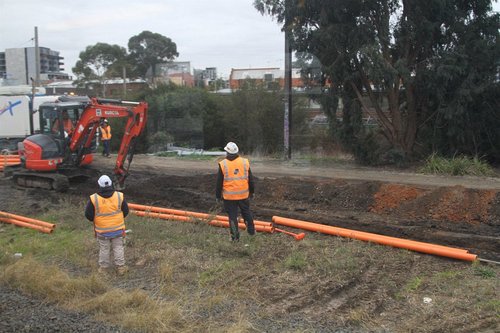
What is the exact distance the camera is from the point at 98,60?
6262cm

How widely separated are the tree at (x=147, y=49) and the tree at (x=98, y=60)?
3.04 metres

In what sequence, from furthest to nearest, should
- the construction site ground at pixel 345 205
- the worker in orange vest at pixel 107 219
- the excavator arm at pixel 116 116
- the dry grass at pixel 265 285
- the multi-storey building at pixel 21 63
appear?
the multi-storey building at pixel 21 63 < the excavator arm at pixel 116 116 < the worker in orange vest at pixel 107 219 < the construction site ground at pixel 345 205 < the dry grass at pixel 265 285

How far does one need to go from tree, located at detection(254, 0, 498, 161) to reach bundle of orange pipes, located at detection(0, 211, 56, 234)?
11.4 metres

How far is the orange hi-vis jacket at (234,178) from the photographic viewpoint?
28.4ft

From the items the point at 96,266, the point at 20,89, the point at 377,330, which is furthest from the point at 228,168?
the point at 20,89

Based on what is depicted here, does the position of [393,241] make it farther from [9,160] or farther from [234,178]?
[9,160]

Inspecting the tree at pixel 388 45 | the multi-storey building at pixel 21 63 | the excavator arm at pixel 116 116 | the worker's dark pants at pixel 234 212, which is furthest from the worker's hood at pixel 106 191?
the multi-storey building at pixel 21 63

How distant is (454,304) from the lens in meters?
5.97

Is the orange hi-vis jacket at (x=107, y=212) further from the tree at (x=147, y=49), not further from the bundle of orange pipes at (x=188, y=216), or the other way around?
the tree at (x=147, y=49)

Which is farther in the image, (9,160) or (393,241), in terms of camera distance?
(9,160)

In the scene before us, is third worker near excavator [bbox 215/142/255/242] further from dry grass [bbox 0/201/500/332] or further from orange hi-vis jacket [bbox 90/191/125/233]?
orange hi-vis jacket [bbox 90/191/125/233]

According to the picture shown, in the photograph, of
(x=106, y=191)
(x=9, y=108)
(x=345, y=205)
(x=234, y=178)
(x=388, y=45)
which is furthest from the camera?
(x=9, y=108)

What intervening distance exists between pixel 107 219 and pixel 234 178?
2.23 m

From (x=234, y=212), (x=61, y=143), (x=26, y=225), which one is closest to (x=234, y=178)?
(x=234, y=212)
